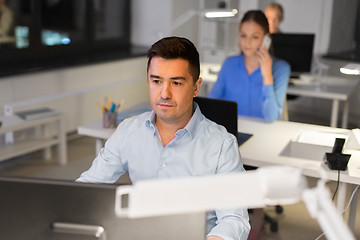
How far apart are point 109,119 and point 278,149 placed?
0.99m

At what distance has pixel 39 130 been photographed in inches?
171

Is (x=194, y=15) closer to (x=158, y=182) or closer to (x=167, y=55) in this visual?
(x=167, y=55)

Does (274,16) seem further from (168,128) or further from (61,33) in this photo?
(168,128)

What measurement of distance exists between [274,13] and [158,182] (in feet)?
13.8

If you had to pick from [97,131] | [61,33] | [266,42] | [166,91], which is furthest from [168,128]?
[61,33]

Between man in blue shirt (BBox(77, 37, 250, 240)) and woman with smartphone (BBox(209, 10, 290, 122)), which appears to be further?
woman with smartphone (BBox(209, 10, 290, 122))

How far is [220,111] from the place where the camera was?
2104 millimetres

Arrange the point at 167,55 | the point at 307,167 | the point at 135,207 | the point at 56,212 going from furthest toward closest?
1. the point at 307,167
2. the point at 167,55
3. the point at 56,212
4. the point at 135,207

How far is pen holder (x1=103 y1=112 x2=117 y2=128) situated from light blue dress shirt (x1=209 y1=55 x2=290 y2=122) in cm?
64

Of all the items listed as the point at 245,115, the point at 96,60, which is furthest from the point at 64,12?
the point at 245,115

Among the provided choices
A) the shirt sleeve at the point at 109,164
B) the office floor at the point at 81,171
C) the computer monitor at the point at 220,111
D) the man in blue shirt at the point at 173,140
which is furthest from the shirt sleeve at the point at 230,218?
the office floor at the point at 81,171

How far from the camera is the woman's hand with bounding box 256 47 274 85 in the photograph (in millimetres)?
2768

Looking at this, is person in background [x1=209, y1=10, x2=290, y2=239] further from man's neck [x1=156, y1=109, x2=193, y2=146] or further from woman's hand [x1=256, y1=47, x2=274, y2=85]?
man's neck [x1=156, y1=109, x2=193, y2=146]

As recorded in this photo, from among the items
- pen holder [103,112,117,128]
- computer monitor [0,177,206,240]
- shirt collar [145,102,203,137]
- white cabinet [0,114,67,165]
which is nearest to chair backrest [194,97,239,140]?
shirt collar [145,102,203,137]
